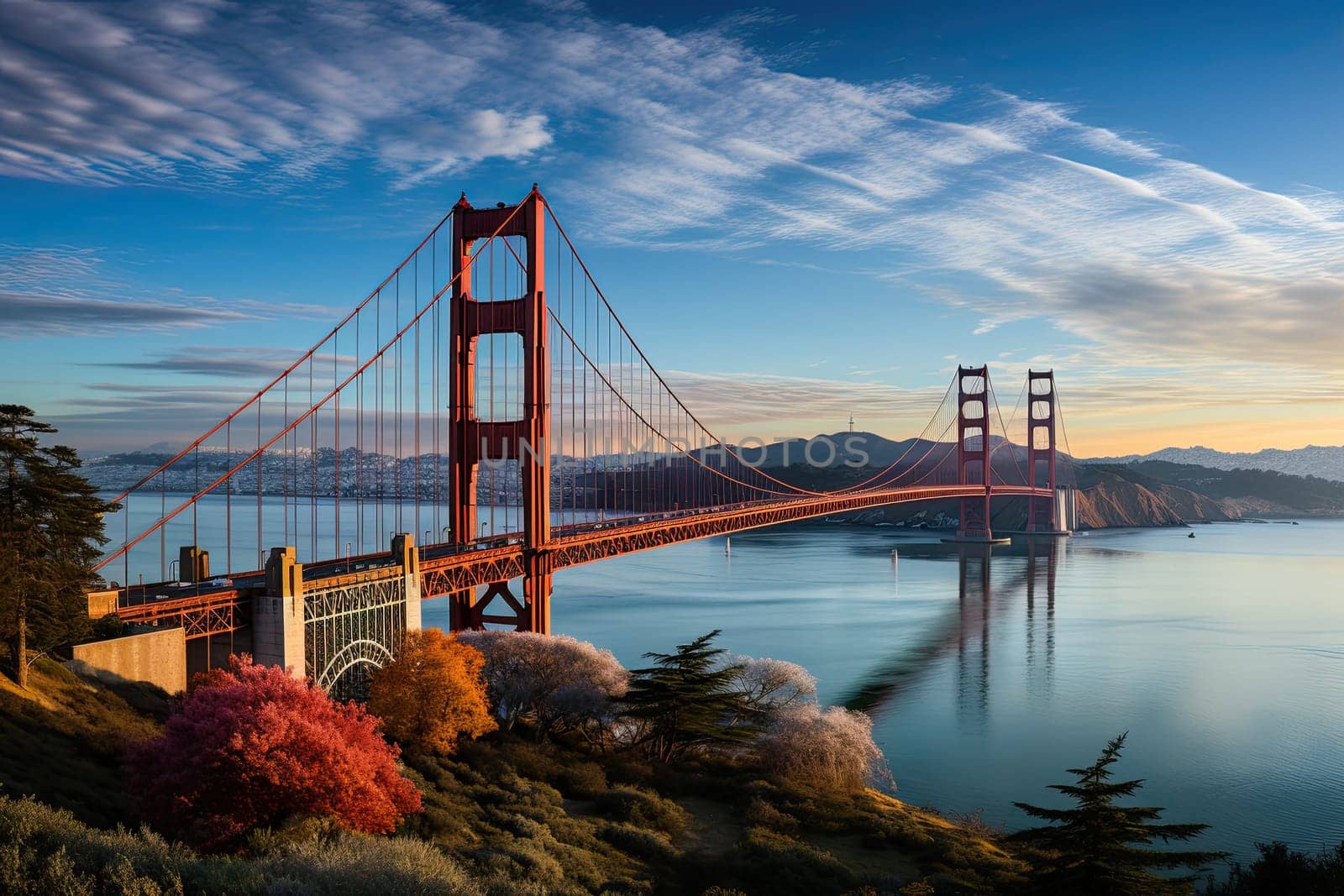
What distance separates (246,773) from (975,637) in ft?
131

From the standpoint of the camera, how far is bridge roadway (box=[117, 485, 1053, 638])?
19.6m

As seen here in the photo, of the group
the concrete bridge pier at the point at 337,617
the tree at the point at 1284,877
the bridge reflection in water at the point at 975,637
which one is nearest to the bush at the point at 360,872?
the concrete bridge pier at the point at 337,617

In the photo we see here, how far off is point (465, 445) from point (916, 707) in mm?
18028

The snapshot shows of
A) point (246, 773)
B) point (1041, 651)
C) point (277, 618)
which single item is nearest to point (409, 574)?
point (277, 618)

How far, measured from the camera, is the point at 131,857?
8.53m

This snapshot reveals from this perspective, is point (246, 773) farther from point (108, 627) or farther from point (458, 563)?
point (458, 563)

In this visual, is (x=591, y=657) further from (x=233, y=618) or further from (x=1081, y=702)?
(x=1081, y=702)

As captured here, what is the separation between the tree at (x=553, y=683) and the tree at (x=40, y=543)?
955cm

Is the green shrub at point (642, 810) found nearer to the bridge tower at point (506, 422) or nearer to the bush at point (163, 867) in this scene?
the bush at point (163, 867)

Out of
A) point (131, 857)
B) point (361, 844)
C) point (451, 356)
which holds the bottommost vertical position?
point (361, 844)

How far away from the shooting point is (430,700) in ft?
68.1

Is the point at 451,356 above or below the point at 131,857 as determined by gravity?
above

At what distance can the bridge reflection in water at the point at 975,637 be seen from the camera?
34750mm

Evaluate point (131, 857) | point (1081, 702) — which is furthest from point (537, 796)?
point (1081, 702)
